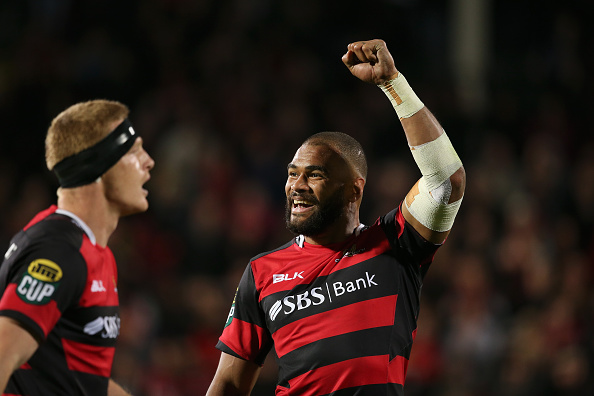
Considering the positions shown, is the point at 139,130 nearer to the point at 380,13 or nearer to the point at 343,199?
the point at 380,13

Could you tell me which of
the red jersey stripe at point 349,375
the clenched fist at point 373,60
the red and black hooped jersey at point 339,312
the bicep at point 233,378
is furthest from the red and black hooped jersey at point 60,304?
the clenched fist at point 373,60

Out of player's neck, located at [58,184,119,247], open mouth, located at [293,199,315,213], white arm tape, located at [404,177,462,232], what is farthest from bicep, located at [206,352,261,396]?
white arm tape, located at [404,177,462,232]

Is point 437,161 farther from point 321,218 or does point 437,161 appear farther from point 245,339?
point 245,339

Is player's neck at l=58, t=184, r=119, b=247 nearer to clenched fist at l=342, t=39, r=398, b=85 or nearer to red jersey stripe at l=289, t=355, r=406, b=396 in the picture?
red jersey stripe at l=289, t=355, r=406, b=396

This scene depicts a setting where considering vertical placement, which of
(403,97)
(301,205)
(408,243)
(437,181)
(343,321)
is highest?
(403,97)

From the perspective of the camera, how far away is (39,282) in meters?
3.03

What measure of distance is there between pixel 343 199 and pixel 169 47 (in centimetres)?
728

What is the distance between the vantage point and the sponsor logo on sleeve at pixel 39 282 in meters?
3.00

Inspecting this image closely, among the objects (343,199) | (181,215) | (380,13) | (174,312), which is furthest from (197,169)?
(343,199)

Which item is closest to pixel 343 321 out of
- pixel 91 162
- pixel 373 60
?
pixel 373 60

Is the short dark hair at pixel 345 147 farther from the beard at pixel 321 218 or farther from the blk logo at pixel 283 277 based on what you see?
the blk logo at pixel 283 277

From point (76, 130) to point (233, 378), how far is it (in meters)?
1.41

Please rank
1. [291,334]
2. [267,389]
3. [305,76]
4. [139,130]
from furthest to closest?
[305,76], [139,130], [267,389], [291,334]

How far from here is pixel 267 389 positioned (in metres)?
7.29
